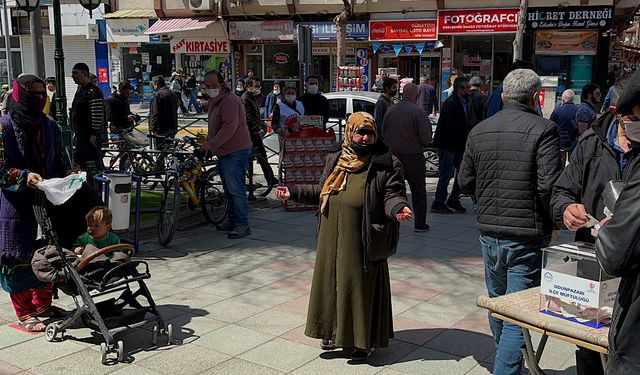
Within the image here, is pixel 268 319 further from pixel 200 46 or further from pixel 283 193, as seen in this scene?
pixel 200 46

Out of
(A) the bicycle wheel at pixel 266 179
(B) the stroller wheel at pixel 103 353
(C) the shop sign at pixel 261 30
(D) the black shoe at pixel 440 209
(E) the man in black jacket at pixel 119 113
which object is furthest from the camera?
(C) the shop sign at pixel 261 30

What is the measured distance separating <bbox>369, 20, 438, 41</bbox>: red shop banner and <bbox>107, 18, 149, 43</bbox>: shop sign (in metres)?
10.9

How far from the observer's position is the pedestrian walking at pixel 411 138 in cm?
843

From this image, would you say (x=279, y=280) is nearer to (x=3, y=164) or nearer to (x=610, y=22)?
(x=3, y=164)

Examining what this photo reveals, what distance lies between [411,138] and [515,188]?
14.5ft

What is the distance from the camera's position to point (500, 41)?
80.0 ft

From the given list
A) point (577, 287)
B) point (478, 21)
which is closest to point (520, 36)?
point (478, 21)

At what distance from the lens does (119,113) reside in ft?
42.5

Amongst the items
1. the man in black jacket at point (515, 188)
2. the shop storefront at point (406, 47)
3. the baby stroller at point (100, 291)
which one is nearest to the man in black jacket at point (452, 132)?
the man in black jacket at point (515, 188)

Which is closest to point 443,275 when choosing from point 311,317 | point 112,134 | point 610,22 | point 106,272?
point 311,317

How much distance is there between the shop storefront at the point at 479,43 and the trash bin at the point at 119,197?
713 inches

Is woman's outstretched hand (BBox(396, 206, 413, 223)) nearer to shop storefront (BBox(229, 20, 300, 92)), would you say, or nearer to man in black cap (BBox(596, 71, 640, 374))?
man in black cap (BBox(596, 71, 640, 374))

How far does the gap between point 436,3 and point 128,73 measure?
15519mm

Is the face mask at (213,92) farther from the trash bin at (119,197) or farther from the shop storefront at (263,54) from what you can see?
the shop storefront at (263,54)
